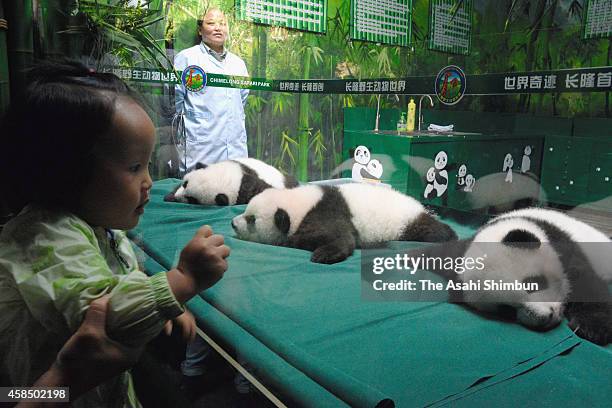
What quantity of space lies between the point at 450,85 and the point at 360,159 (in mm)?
374

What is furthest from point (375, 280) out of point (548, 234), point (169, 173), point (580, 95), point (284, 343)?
point (169, 173)

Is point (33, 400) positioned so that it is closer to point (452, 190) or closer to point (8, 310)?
point (8, 310)

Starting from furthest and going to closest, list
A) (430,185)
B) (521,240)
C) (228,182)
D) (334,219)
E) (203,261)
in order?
(228,182)
(334,219)
(430,185)
(521,240)
(203,261)

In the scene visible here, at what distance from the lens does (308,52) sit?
4.69 ft

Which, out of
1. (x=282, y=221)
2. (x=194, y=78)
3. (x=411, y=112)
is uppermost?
(x=194, y=78)

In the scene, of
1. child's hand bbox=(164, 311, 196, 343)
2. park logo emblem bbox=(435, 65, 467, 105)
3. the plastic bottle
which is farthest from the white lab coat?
child's hand bbox=(164, 311, 196, 343)

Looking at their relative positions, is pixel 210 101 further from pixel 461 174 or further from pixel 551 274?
pixel 551 274

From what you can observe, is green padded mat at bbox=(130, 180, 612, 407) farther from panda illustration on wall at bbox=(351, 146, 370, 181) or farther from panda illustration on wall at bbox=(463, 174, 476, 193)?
panda illustration on wall at bbox=(351, 146, 370, 181)

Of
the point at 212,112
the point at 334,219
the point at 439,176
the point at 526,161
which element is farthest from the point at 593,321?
the point at 212,112

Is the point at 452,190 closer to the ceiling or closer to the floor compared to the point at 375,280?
closer to the ceiling

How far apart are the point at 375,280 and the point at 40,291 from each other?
27.0 inches

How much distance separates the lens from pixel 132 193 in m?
0.79

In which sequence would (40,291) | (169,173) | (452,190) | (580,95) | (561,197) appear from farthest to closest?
(169,173) → (452,190) → (561,197) → (580,95) → (40,291)

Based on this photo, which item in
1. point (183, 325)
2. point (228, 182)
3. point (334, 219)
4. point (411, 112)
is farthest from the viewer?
point (228, 182)
